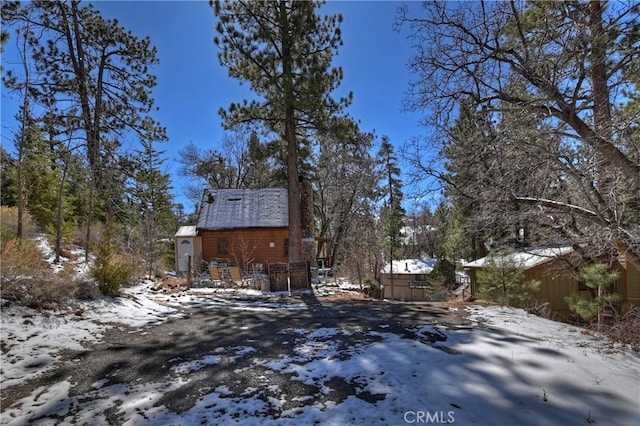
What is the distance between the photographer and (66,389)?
3.15 metres

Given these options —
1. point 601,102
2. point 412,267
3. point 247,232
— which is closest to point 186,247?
point 247,232

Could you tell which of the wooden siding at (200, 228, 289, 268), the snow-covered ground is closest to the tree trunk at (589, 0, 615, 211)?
the snow-covered ground

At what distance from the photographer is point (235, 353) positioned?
4137 millimetres

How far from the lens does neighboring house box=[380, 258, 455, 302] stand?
72.2ft

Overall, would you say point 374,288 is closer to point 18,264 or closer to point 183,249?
point 183,249

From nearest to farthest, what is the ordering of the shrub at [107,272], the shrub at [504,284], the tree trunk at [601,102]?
1. the tree trunk at [601,102]
2. the shrub at [107,272]
3. the shrub at [504,284]

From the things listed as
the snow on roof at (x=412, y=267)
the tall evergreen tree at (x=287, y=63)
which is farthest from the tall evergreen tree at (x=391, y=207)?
the tall evergreen tree at (x=287, y=63)

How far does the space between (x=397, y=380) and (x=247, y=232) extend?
1637 centimetres

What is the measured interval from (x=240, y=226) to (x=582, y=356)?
54.9 ft

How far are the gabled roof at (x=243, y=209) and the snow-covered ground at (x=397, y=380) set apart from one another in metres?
14.0

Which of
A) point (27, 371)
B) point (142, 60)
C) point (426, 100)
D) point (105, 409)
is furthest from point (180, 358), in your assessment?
point (142, 60)

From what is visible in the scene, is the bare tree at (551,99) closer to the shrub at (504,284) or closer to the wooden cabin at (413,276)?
the shrub at (504,284)

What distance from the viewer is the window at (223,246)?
19.0m

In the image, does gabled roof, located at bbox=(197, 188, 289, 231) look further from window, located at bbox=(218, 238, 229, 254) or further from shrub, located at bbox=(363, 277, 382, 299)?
shrub, located at bbox=(363, 277, 382, 299)
